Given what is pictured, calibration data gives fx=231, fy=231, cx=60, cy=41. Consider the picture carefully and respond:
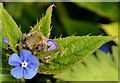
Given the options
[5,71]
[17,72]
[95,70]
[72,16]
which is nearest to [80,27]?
[72,16]

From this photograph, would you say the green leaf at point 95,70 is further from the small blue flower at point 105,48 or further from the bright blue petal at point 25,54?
the bright blue petal at point 25,54

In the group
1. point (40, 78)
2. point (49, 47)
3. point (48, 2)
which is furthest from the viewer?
point (48, 2)

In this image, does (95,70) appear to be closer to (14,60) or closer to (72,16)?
(72,16)

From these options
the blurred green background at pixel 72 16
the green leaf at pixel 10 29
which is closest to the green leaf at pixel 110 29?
the blurred green background at pixel 72 16

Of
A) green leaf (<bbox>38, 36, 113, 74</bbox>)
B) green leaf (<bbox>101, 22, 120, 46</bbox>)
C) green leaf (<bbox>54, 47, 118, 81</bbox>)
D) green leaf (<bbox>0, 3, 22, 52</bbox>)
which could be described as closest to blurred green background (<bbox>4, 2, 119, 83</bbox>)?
green leaf (<bbox>101, 22, 120, 46</bbox>)

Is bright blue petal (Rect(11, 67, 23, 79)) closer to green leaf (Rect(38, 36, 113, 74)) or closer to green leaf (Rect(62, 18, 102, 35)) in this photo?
green leaf (Rect(38, 36, 113, 74))

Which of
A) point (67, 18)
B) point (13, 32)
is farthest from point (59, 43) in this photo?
point (67, 18)

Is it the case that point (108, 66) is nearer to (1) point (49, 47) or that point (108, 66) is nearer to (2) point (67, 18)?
(2) point (67, 18)
